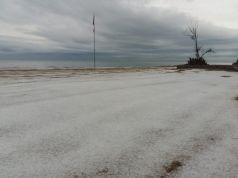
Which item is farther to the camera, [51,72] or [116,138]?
[51,72]

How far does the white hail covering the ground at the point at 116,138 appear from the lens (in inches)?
64.6

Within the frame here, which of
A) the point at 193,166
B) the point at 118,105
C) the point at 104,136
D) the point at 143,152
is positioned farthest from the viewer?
the point at 118,105

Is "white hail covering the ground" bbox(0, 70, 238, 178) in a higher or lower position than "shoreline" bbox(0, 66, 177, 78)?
lower

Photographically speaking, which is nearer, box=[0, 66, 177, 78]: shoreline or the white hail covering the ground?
the white hail covering the ground

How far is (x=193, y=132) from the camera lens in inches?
91.7

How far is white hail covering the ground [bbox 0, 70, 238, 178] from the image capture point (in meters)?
1.64

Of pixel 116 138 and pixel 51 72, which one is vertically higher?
pixel 51 72

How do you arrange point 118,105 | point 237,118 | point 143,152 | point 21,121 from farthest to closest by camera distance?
1. point 118,105
2. point 237,118
3. point 21,121
4. point 143,152

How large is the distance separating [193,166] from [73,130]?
112 centimetres

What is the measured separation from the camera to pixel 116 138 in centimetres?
216

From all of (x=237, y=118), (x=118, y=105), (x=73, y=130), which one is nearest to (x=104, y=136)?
(x=73, y=130)

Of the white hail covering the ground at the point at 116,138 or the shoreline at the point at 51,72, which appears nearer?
the white hail covering the ground at the point at 116,138

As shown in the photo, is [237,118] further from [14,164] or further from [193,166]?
[14,164]

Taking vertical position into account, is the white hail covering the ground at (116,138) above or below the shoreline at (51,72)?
below
